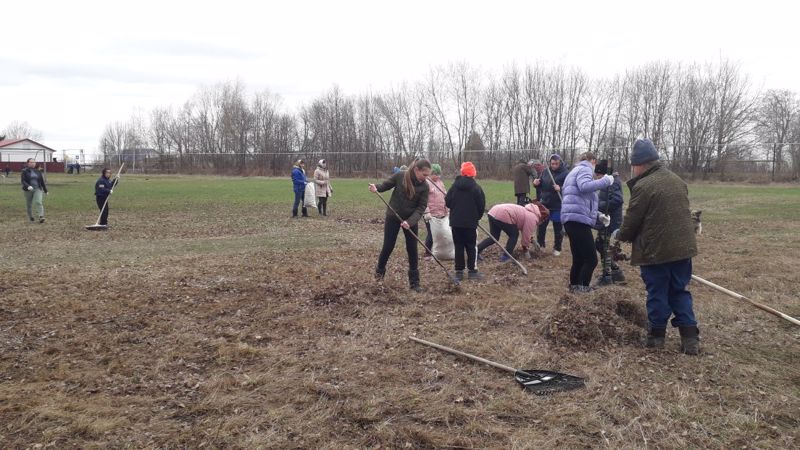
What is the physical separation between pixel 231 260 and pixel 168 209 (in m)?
10.5

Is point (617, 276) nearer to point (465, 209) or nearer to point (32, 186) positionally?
point (465, 209)

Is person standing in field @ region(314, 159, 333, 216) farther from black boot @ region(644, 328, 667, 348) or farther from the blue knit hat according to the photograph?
black boot @ region(644, 328, 667, 348)

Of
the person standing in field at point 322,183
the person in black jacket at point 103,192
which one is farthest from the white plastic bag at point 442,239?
the person in black jacket at point 103,192

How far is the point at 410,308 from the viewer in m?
6.60

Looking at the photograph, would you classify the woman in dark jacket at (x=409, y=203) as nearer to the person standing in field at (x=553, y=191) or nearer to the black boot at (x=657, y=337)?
the black boot at (x=657, y=337)

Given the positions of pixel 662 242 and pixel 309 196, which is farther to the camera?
pixel 309 196

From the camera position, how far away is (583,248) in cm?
688

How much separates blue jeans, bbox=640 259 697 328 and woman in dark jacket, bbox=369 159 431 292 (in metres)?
3.13

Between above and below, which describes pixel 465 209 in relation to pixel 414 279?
above

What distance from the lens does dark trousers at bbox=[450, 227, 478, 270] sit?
786cm

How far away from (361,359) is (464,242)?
130 inches

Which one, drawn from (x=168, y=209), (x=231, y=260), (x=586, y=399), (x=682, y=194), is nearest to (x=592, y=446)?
(x=586, y=399)

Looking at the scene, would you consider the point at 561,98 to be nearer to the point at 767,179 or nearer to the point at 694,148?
the point at 694,148

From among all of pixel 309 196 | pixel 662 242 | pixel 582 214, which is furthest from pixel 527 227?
pixel 309 196
